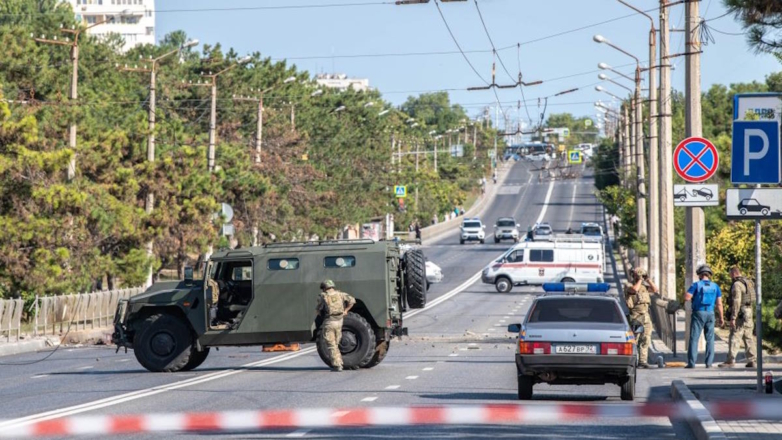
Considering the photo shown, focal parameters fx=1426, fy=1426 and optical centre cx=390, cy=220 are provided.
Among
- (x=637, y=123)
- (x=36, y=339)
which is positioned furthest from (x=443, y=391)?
(x=637, y=123)

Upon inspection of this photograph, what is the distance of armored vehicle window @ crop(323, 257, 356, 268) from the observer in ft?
83.3

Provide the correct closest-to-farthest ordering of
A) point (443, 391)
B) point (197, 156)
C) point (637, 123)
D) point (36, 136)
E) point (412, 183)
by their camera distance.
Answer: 1. point (443, 391)
2. point (36, 136)
3. point (197, 156)
4. point (637, 123)
5. point (412, 183)

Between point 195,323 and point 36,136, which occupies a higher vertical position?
point 36,136

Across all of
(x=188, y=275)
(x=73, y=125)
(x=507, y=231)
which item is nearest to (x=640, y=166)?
(x=73, y=125)

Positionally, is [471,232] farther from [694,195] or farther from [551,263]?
[694,195]

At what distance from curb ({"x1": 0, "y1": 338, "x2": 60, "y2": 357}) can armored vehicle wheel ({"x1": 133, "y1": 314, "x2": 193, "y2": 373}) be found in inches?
353

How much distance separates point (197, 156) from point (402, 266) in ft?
99.0

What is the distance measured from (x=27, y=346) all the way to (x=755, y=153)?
76.1 feet

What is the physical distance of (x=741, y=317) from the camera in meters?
24.4

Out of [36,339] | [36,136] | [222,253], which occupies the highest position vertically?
[36,136]

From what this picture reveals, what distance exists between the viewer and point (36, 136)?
135 feet

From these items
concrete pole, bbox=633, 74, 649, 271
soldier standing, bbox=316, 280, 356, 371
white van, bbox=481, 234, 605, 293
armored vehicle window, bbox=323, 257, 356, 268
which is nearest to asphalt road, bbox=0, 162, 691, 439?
soldier standing, bbox=316, 280, 356, 371

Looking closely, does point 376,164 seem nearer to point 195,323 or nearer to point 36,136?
point 36,136

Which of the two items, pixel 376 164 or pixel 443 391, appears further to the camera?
pixel 376 164
